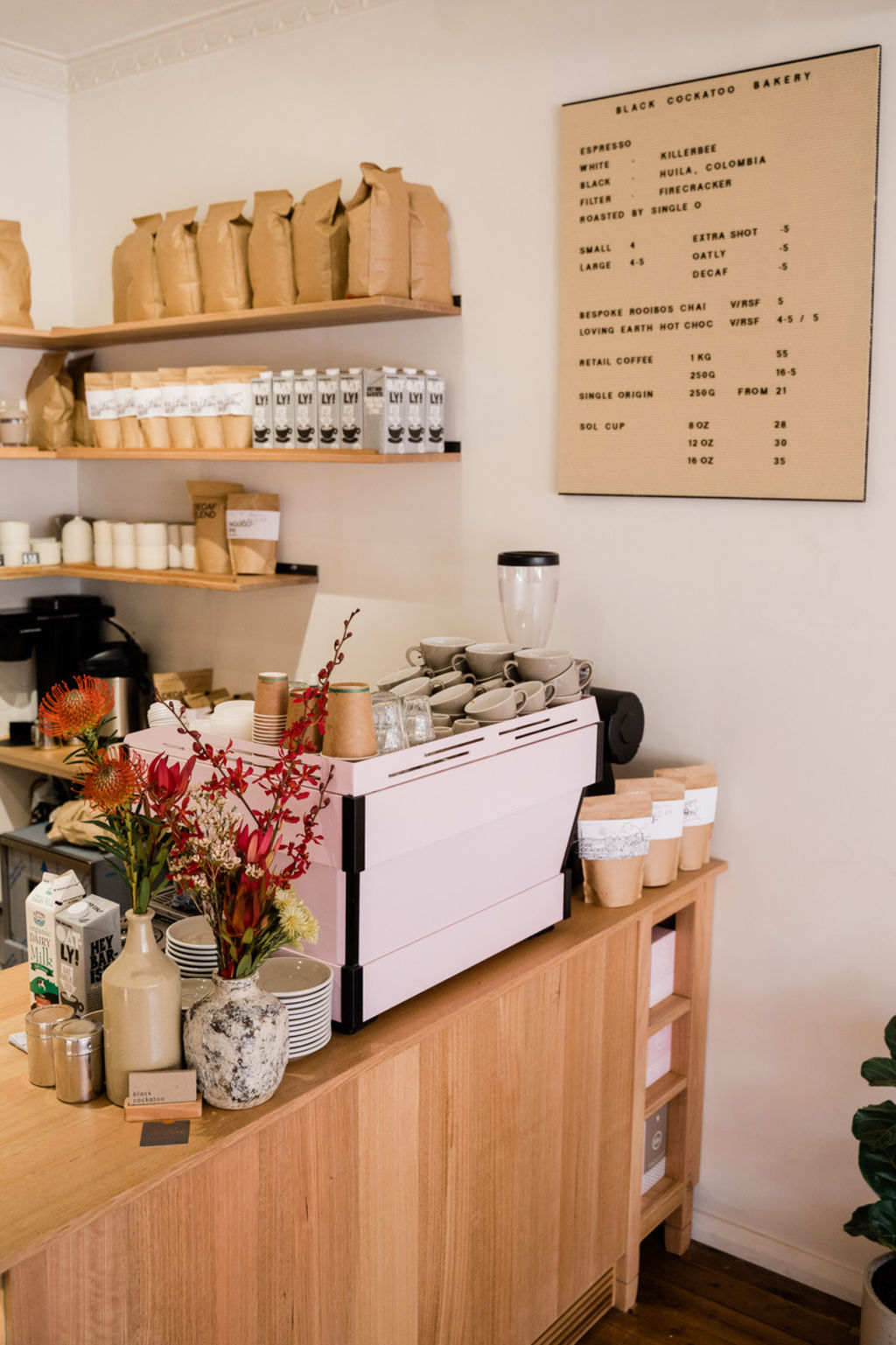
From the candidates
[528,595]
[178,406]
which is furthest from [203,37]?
[528,595]

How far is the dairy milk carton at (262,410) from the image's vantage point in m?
2.82

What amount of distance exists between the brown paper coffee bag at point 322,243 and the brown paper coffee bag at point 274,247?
0.04 meters

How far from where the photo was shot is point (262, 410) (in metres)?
2.84

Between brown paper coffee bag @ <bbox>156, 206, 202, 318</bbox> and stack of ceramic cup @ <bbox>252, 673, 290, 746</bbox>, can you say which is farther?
brown paper coffee bag @ <bbox>156, 206, 202, 318</bbox>

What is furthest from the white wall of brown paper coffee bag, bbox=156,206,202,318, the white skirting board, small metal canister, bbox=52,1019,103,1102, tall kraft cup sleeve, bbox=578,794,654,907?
small metal canister, bbox=52,1019,103,1102

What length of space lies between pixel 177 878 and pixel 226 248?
1.93 metres

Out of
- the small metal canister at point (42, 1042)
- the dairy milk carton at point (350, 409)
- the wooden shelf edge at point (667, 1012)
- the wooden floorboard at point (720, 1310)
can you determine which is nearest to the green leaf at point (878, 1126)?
the wooden shelf edge at point (667, 1012)

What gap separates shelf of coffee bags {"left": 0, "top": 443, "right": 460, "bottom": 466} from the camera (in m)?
2.61

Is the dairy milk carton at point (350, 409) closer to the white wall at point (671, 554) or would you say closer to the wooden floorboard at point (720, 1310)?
the white wall at point (671, 554)

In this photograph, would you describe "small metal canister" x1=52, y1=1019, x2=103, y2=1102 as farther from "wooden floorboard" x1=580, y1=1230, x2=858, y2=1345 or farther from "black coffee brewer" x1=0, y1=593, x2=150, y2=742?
"black coffee brewer" x1=0, y1=593, x2=150, y2=742

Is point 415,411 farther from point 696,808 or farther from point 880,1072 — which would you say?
point 880,1072

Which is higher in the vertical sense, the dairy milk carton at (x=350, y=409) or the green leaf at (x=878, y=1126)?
the dairy milk carton at (x=350, y=409)

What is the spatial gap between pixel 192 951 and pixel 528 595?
114 centimetres

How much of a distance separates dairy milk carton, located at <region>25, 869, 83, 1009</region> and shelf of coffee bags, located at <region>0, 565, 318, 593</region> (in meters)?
1.40
